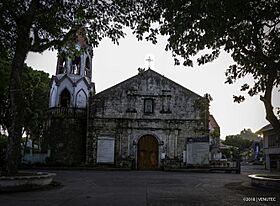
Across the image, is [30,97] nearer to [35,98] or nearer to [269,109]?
A: [35,98]

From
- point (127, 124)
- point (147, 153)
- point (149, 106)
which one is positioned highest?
point (149, 106)

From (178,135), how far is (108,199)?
65.4 feet

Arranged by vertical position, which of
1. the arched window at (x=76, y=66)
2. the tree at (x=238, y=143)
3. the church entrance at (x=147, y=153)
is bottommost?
the church entrance at (x=147, y=153)

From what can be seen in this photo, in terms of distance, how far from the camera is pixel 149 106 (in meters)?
29.2

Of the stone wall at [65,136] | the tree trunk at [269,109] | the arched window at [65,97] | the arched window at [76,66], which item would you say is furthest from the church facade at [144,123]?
the tree trunk at [269,109]

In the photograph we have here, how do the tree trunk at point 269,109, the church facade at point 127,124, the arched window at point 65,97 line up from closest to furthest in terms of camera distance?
the tree trunk at point 269,109 < the church facade at point 127,124 < the arched window at point 65,97

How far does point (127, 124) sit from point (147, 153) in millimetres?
3161

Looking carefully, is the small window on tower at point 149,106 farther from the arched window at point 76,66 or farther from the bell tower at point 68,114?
the arched window at point 76,66

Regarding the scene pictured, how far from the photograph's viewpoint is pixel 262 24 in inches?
396

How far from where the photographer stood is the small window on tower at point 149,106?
1147 inches

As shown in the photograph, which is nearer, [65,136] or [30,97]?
[30,97]

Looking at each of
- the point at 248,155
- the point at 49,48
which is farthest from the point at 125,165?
the point at 248,155

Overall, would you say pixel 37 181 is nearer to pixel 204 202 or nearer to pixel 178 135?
pixel 204 202

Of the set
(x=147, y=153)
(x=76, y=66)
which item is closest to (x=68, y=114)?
(x=76, y=66)
